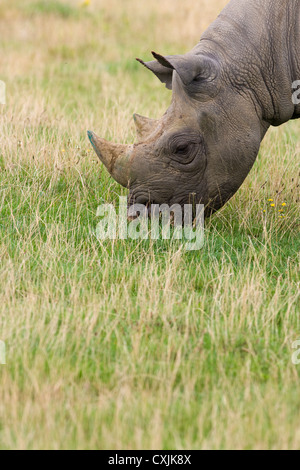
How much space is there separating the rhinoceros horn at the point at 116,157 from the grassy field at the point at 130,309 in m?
0.52

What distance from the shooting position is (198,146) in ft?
18.6

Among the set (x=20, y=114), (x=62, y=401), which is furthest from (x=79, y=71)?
(x=62, y=401)

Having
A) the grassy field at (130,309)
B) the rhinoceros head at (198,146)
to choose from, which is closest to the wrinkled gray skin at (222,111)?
the rhinoceros head at (198,146)

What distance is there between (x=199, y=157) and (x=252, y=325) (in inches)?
59.6

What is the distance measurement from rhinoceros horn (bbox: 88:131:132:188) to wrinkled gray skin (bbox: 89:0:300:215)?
11 mm

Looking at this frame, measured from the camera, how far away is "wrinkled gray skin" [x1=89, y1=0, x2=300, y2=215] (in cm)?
564

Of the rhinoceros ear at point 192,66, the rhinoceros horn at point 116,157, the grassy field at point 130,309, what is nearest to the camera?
the grassy field at point 130,309

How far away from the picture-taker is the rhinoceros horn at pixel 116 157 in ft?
19.2

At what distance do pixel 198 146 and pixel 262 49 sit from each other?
87cm

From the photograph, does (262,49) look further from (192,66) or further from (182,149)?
(182,149)

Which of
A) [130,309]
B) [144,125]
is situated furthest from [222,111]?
[130,309]

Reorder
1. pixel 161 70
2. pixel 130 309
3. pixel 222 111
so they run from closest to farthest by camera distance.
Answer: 1. pixel 130 309
2. pixel 222 111
3. pixel 161 70

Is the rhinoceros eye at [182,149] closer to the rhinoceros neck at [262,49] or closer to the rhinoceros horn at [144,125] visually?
the rhinoceros horn at [144,125]
